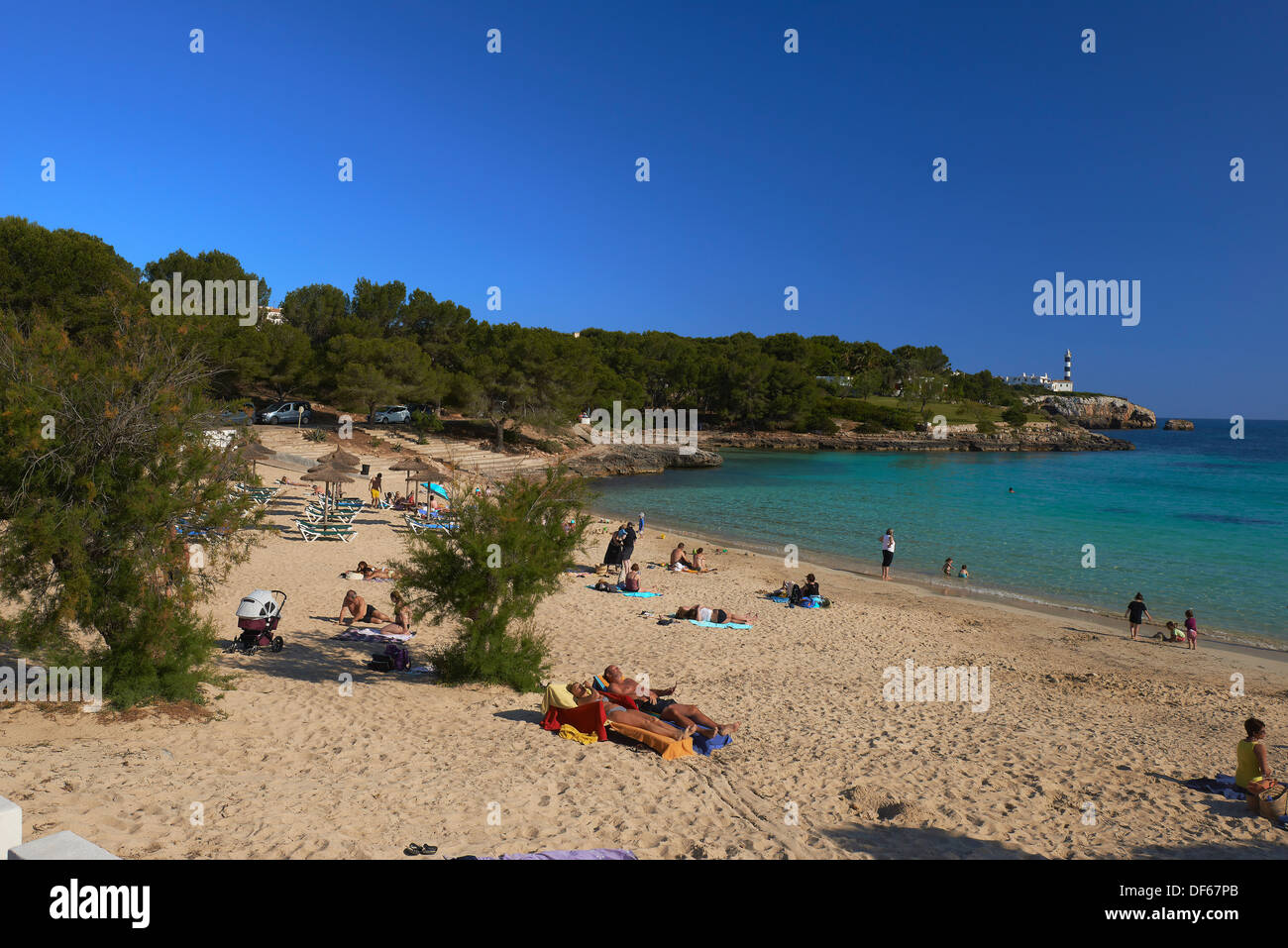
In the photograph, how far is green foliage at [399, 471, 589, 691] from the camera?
912cm

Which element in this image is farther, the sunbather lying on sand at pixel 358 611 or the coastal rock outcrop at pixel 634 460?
the coastal rock outcrop at pixel 634 460

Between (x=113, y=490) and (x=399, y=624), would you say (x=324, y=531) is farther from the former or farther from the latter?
(x=113, y=490)

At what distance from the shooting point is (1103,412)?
165 meters

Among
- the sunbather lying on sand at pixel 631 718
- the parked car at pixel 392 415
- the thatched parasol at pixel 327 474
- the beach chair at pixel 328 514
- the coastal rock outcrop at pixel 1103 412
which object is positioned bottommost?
the sunbather lying on sand at pixel 631 718

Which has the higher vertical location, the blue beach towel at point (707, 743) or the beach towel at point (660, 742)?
the beach towel at point (660, 742)

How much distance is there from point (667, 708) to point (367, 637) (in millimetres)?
5737

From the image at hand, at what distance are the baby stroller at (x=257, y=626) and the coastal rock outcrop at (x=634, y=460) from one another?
3713 centimetres

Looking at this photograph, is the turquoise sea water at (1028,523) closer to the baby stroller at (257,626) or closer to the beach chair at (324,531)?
the beach chair at (324,531)

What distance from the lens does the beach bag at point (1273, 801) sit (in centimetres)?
739

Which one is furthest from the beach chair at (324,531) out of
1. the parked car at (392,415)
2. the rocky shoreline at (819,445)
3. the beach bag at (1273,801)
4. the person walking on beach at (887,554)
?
the parked car at (392,415)

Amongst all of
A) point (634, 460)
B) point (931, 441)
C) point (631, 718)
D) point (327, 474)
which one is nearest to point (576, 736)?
point (631, 718)
